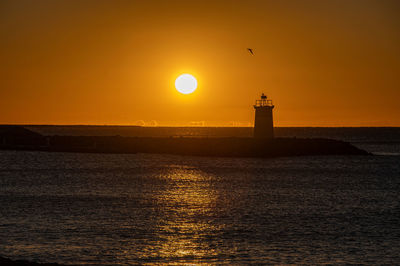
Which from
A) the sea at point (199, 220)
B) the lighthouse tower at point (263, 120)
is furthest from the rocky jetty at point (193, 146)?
the sea at point (199, 220)

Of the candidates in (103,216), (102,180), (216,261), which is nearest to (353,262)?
(216,261)

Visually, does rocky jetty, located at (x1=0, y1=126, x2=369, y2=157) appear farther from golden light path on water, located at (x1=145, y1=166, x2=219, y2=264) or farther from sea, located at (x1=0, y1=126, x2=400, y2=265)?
golden light path on water, located at (x1=145, y1=166, x2=219, y2=264)

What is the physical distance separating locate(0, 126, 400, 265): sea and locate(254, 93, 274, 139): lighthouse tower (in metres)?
26.9

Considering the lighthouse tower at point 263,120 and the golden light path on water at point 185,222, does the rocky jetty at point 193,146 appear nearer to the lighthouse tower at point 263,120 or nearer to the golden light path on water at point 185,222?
the lighthouse tower at point 263,120

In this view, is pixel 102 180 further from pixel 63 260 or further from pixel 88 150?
pixel 88 150

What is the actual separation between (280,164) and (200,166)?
10378 mm

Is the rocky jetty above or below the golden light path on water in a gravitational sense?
above

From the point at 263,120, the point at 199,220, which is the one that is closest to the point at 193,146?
the point at 263,120

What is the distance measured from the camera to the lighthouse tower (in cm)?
8169

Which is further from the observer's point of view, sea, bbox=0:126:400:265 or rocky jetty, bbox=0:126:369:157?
rocky jetty, bbox=0:126:369:157

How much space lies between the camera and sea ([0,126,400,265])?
69.2ft

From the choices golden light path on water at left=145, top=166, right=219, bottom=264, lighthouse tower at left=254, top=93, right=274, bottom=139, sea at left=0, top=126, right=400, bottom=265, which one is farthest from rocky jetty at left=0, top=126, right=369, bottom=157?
golden light path on water at left=145, top=166, right=219, bottom=264

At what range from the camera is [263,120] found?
84438mm

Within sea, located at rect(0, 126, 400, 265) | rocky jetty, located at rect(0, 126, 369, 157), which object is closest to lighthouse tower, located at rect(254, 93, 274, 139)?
rocky jetty, located at rect(0, 126, 369, 157)
